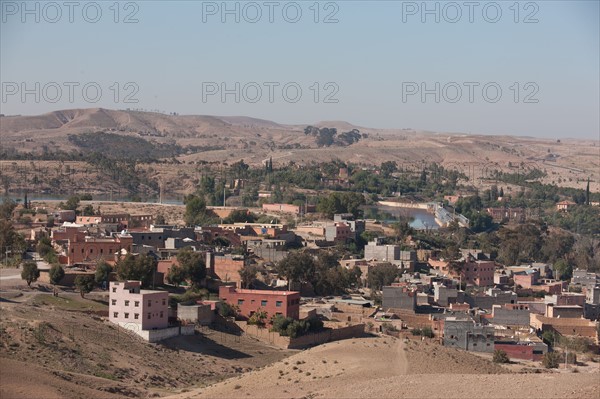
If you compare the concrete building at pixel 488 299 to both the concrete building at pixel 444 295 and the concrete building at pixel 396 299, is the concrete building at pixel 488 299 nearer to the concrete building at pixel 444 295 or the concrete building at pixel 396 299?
the concrete building at pixel 444 295

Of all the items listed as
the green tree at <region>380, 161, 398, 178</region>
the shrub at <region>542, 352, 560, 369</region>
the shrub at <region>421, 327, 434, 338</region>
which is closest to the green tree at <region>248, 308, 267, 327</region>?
the shrub at <region>421, 327, 434, 338</region>

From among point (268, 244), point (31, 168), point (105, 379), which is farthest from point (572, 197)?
point (105, 379)

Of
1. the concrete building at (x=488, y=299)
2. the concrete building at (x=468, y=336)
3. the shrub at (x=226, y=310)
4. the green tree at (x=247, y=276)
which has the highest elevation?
the green tree at (x=247, y=276)

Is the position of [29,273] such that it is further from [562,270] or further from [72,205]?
[562,270]

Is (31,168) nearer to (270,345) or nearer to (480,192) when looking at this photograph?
(480,192)

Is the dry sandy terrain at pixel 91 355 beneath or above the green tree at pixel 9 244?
beneath

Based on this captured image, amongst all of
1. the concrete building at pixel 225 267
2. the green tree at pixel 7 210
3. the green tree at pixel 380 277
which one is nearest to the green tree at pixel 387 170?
the green tree at pixel 7 210

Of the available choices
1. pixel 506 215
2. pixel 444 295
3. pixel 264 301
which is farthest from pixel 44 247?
pixel 506 215
